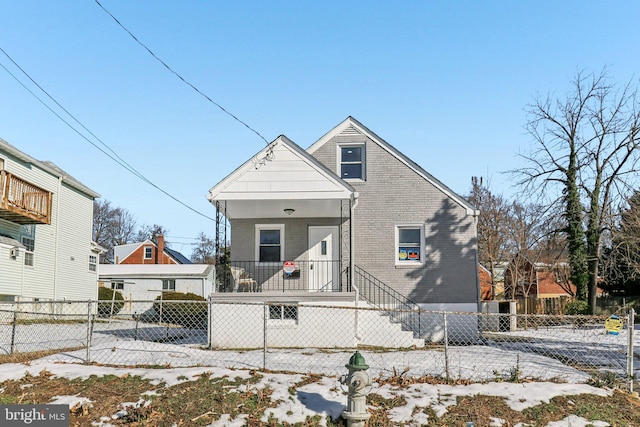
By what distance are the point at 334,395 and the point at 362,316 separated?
22.4 feet

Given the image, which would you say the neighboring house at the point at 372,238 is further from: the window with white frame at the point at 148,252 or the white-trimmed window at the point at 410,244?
the window with white frame at the point at 148,252

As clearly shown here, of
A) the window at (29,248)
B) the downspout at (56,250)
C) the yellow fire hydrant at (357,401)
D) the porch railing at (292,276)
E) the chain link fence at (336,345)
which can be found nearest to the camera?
the yellow fire hydrant at (357,401)

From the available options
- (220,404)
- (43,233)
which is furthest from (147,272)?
(220,404)

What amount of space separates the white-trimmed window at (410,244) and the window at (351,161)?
215 centimetres

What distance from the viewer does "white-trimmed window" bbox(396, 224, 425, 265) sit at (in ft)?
56.8

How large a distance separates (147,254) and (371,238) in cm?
3605

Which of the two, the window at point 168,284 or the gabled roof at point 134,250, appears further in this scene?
the gabled roof at point 134,250

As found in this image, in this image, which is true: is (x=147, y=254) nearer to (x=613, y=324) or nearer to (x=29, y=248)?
(x=29, y=248)

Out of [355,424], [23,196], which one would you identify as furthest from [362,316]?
[23,196]

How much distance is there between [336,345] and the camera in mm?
13617

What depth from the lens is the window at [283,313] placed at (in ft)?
46.5

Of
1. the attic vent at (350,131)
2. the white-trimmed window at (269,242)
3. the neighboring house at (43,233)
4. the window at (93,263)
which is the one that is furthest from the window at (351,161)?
the window at (93,263)

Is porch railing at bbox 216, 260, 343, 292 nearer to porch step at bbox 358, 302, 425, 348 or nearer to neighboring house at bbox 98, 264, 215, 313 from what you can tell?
porch step at bbox 358, 302, 425, 348

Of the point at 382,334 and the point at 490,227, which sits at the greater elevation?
the point at 490,227
